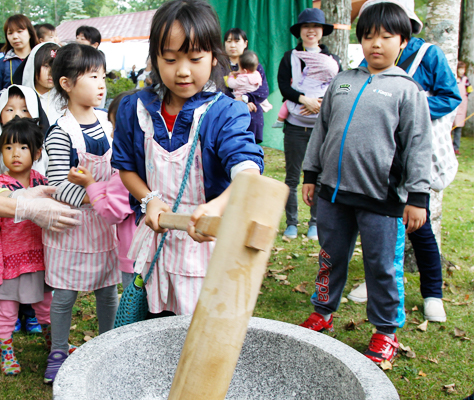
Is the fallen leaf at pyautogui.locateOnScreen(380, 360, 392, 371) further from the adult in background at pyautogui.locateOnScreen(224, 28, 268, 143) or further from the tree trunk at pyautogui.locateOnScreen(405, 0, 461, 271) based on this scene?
the adult in background at pyautogui.locateOnScreen(224, 28, 268, 143)

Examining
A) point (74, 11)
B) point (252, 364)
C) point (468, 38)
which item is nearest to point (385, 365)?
point (252, 364)

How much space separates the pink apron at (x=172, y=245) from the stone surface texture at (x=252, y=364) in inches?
11.3

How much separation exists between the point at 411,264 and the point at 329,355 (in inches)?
119

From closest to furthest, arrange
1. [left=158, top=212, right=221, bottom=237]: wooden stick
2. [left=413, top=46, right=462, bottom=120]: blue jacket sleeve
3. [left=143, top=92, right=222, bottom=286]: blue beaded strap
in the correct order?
[left=158, top=212, right=221, bottom=237]: wooden stick < [left=143, top=92, right=222, bottom=286]: blue beaded strap < [left=413, top=46, right=462, bottom=120]: blue jacket sleeve

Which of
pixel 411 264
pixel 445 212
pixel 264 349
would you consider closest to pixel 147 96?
pixel 264 349

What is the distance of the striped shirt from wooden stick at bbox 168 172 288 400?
5.50ft

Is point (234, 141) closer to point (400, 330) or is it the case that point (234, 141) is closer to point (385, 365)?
point (385, 365)

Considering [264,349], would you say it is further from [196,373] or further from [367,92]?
[367,92]

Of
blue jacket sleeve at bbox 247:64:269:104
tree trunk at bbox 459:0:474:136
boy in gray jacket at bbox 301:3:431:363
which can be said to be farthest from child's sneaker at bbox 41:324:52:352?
tree trunk at bbox 459:0:474:136

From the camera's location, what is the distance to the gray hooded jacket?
2656 millimetres

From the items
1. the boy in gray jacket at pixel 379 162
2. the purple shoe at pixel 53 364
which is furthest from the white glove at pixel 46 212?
the boy in gray jacket at pixel 379 162

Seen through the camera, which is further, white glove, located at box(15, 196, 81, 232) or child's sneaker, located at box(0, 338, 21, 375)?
child's sneaker, located at box(0, 338, 21, 375)

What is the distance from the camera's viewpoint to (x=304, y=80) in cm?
499

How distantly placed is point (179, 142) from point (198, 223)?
73 cm
